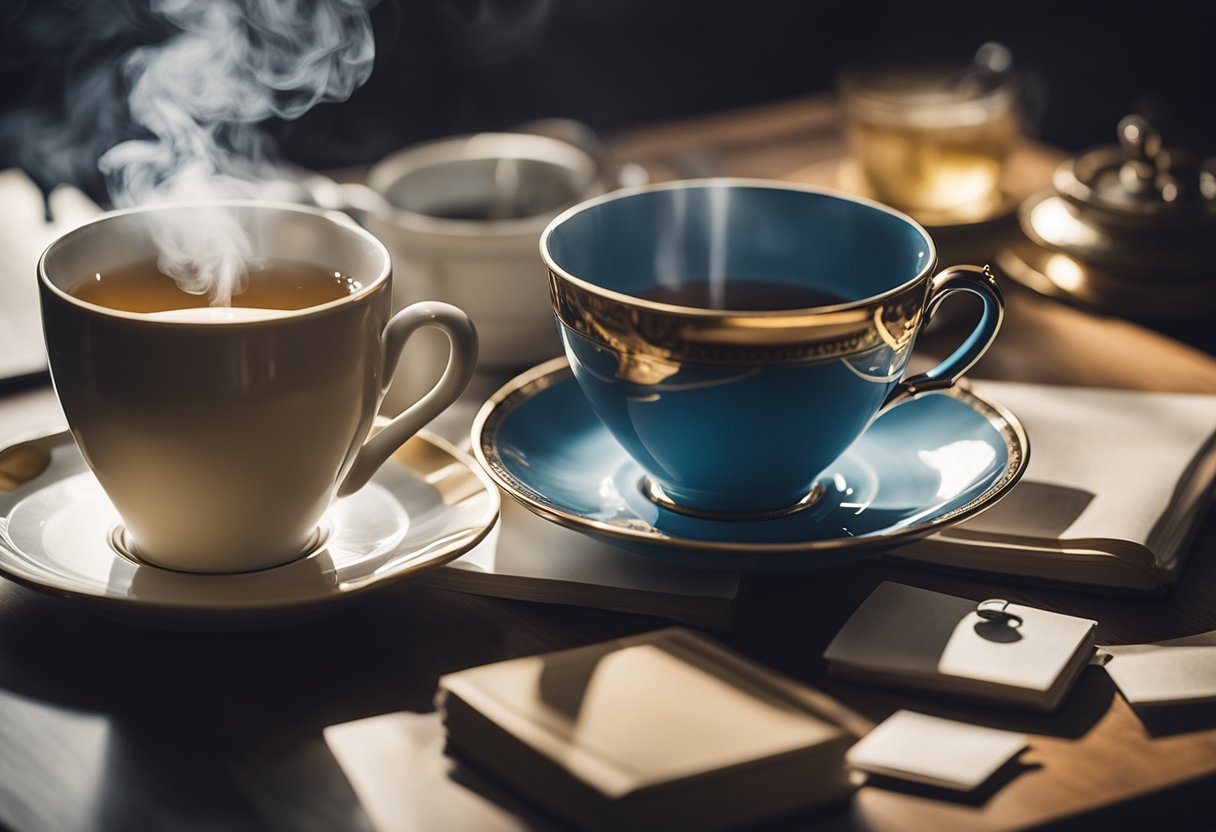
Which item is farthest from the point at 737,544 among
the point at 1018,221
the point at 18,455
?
the point at 1018,221

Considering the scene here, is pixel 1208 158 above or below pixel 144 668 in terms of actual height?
above

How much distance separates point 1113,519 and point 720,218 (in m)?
0.34

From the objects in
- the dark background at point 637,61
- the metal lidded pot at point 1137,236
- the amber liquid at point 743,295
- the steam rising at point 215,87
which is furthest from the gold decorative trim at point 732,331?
the dark background at point 637,61

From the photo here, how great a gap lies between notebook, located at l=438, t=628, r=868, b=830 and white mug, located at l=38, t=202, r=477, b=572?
0.56ft

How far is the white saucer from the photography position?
0.71 m

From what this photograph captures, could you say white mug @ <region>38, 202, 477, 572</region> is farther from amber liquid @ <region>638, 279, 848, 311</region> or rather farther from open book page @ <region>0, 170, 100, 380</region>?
open book page @ <region>0, 170, 100, 380</region>

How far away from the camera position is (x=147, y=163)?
1274 mm

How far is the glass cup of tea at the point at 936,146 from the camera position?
4.21ft

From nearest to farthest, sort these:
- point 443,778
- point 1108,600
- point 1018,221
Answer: point 443,778 → point 1108,600 → point 1018,221

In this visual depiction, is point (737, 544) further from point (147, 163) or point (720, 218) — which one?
point (147, 163)

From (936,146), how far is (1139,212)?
21 cm

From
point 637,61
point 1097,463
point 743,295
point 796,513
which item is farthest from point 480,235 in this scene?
point 637,61

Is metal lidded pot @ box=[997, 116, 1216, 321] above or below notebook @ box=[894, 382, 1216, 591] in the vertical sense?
above

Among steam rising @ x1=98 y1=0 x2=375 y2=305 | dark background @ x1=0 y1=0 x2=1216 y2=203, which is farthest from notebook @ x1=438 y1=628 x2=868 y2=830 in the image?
dark background @ x1=0 y1=0 x2=1216 y2=203
